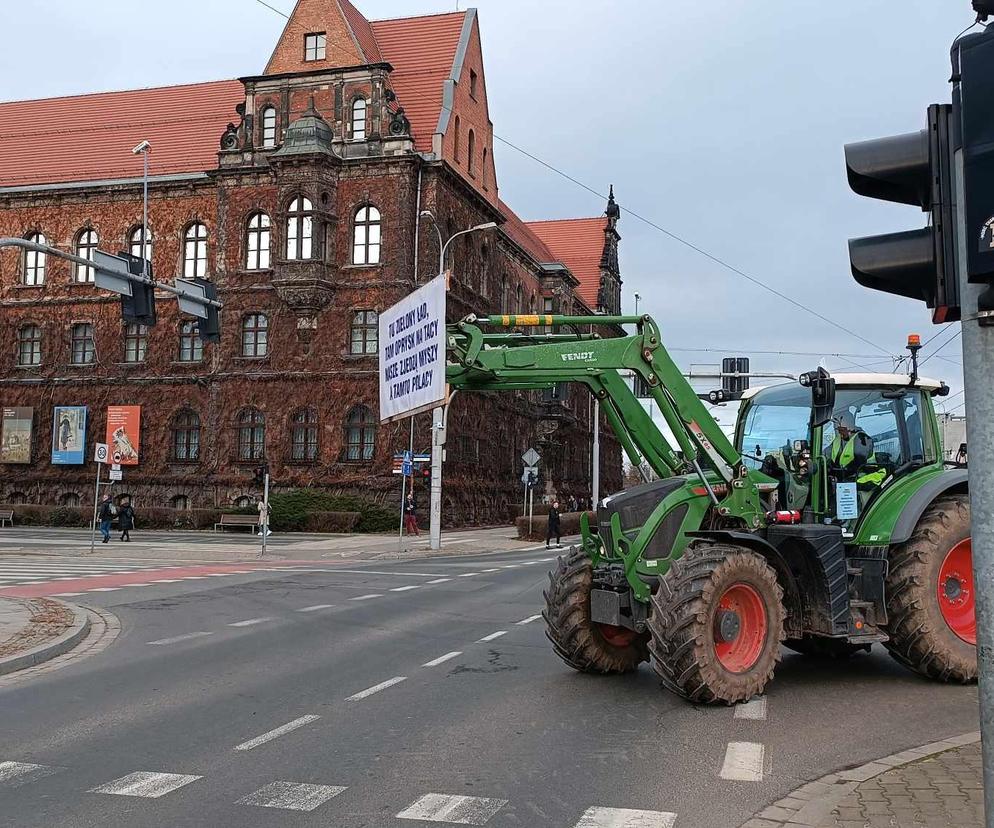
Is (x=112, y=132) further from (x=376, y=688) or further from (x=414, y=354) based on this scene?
(x=376, y=688)

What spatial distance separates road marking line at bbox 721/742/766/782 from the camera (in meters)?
6.42

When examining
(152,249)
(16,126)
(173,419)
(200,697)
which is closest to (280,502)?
(173,419)

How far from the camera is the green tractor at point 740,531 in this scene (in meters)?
8.41

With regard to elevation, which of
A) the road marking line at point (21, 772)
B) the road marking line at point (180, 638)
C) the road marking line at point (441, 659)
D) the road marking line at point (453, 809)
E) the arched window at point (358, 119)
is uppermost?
the arched window at point (358, 119)

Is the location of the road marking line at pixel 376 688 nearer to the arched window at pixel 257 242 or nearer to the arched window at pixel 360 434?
the arched window at pixel 360 434

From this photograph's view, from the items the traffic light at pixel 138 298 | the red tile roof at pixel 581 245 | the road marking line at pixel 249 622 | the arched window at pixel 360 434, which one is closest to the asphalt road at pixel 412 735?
the road marking line at pixel 249 622

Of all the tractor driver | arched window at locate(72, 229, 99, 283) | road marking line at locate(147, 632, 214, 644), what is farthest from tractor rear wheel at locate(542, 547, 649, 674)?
arched window at locate(72, 229, 99, 283)

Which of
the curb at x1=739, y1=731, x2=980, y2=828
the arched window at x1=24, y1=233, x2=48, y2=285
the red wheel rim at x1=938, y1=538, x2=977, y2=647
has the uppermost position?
the arched window at x1=24, y1=233, x2=48, y2=285

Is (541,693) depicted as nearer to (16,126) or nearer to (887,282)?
(887,282)

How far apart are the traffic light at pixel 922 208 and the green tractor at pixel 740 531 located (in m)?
4.72

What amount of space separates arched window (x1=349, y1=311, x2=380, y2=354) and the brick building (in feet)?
0.30

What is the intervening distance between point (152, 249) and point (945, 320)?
49.8m

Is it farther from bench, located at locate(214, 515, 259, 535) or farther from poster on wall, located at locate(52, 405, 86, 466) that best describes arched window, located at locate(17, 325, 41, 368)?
bench, located at locate(214, 515, 259, 535)

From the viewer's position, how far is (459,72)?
49062 millimetres
